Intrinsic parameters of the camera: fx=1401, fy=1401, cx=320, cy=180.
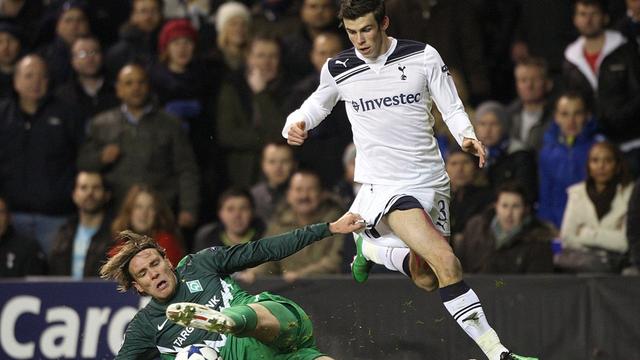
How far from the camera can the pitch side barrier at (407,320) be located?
33.5ft

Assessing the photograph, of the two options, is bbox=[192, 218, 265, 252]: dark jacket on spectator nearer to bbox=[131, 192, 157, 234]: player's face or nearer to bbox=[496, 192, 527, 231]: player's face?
bbox=[131, 192, 157, 234]: player's face

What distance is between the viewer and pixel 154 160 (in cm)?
1234

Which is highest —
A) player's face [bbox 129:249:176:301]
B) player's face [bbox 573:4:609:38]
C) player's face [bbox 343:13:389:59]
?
player's face [bbox 573:4:609:38]

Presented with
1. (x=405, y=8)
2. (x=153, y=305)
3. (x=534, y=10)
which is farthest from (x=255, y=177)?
(x=153, y=305)

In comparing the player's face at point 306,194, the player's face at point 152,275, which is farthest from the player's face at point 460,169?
the player's face at point 152,275

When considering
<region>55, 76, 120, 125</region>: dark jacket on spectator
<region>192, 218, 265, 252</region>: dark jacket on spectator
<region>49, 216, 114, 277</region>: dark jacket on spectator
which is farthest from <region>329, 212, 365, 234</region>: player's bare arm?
<region>55, 76, 120, 125</region>: dark jacket on spectator

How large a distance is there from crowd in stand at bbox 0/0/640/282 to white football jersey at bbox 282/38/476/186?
2.21m

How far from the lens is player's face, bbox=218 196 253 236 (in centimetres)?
1143

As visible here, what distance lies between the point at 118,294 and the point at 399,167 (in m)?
3.20

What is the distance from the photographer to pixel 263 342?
863 centimetres

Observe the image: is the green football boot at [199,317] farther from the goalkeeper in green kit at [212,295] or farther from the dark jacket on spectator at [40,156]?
the dark jacket on spectator at [40,156]

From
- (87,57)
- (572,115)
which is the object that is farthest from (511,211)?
(87,57)

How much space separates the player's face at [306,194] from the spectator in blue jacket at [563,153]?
1871 millimetres

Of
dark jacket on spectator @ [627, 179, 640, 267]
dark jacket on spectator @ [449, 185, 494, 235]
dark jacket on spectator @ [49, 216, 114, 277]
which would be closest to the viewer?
dark jacket on spectator @ [627, 179, 640, 267]
